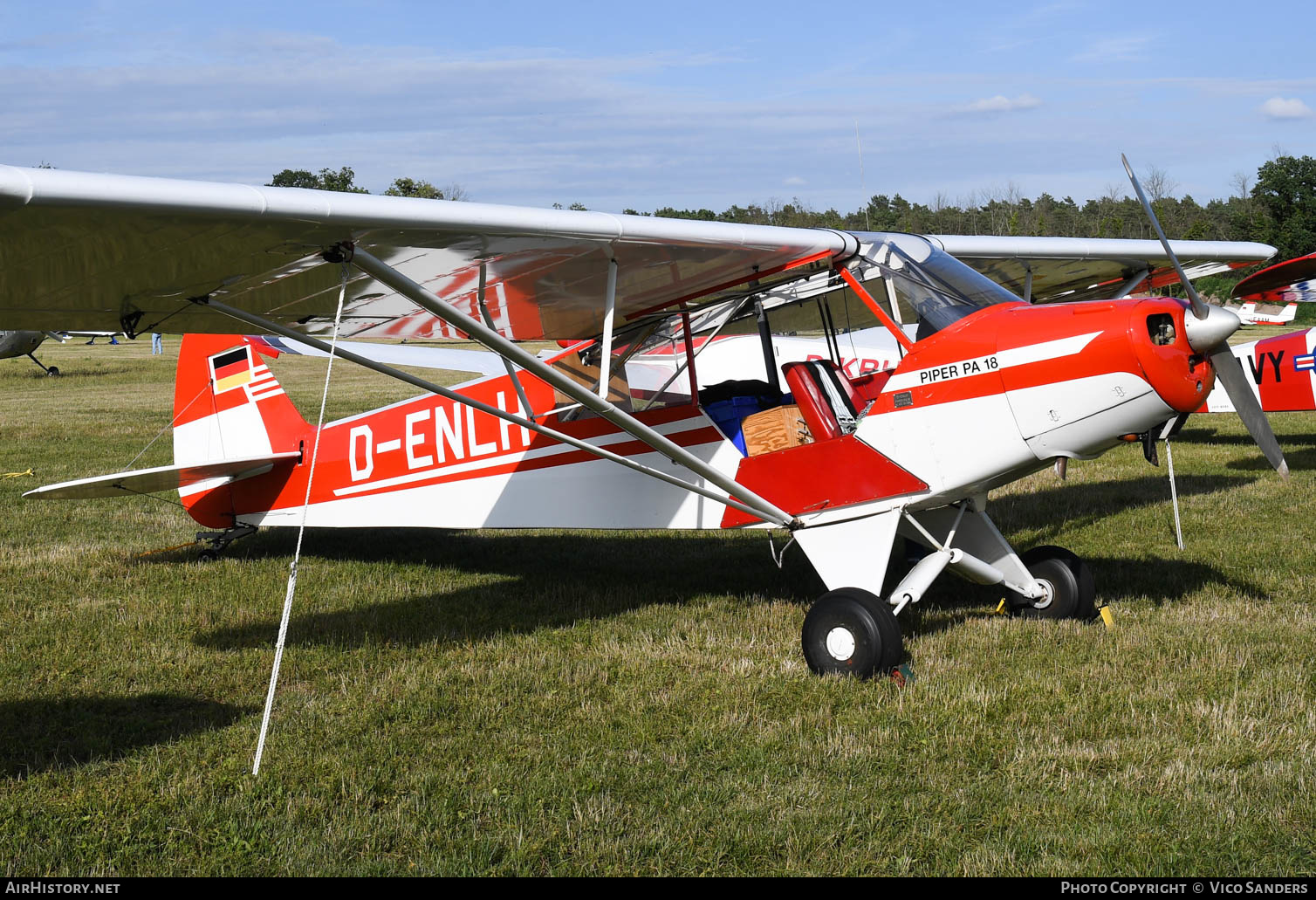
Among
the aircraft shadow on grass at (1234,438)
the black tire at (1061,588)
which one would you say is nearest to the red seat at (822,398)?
the black tire at (1061,588)

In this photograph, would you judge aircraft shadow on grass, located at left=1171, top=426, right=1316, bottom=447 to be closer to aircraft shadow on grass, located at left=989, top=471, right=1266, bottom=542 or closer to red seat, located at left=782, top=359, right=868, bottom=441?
aircraft shadow on grass, located at left=989, top=471, right=1266, bottom=542

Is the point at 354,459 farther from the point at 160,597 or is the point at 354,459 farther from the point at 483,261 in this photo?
the point at 483,261

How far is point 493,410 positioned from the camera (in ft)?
17.4

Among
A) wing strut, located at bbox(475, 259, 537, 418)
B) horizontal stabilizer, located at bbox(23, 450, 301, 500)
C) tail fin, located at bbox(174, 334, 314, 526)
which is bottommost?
horizontal stabilizer, located at bbox(23, 450, 301, 500)

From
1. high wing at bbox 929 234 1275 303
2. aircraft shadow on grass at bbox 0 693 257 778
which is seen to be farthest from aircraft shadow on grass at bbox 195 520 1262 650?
high wing at bbox 929 234 1275 303

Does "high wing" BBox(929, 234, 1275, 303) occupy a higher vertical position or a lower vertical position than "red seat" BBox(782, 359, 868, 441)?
higher

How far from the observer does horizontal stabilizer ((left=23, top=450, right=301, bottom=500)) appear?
23.2 ft

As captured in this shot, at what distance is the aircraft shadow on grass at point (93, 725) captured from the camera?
425 cm

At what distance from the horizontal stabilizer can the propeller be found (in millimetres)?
6329

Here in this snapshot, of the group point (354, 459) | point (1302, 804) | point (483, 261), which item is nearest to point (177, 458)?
point (354, 459)

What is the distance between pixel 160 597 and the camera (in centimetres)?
691

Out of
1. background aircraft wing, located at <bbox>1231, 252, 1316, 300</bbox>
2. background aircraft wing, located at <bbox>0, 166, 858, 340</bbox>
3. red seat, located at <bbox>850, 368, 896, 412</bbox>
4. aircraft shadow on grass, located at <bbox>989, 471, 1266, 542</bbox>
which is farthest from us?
background aircraft wing, located at <bbox>1231, 252, 1316, 300</bbox>

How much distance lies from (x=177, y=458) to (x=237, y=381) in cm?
85

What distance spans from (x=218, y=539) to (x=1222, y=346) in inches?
281
